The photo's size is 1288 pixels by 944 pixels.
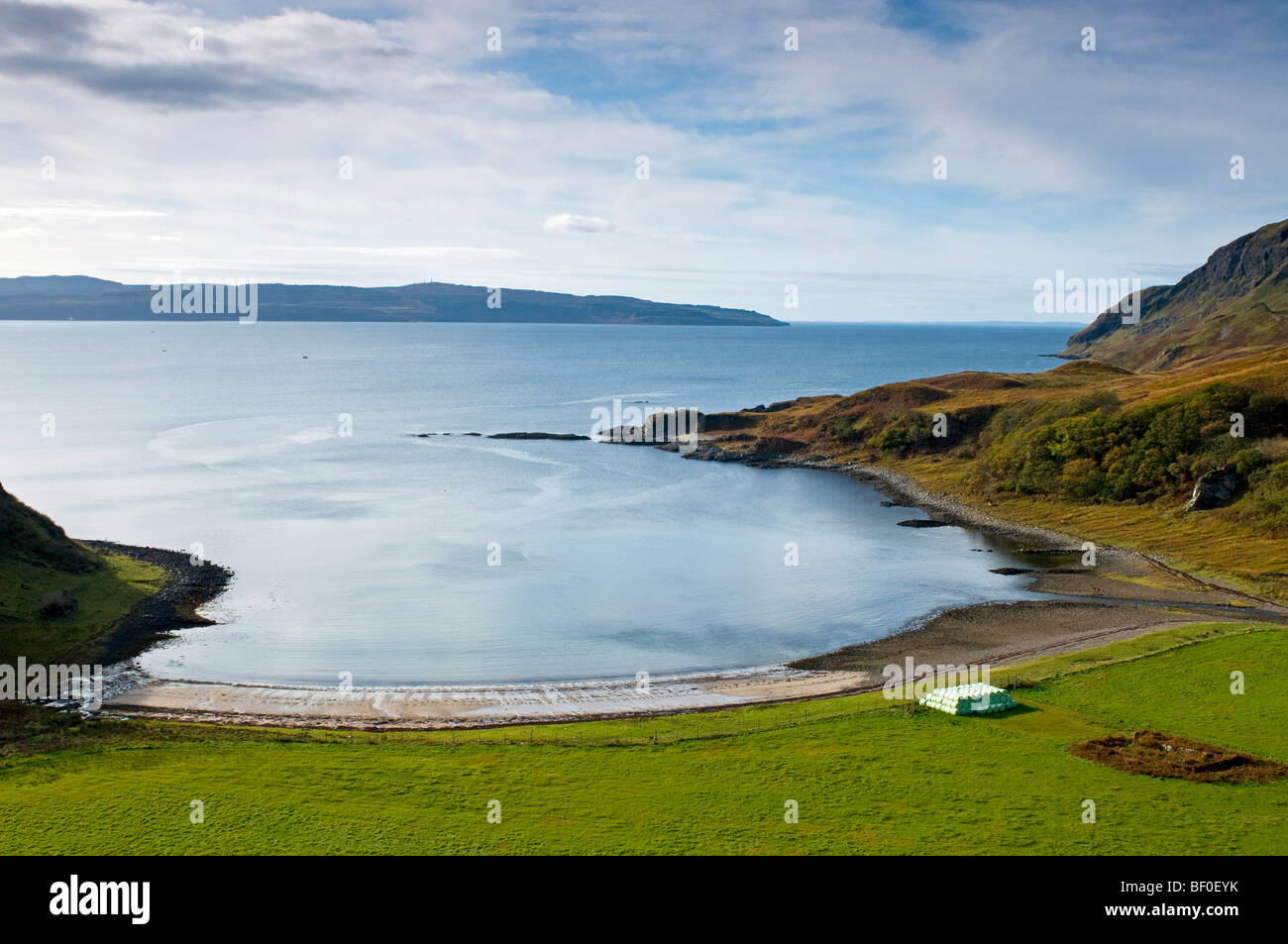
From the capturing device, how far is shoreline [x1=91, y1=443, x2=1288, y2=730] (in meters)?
41.9

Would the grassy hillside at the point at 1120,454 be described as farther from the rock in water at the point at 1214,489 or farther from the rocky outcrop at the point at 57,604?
the rocky outcrop at the point at 57,604

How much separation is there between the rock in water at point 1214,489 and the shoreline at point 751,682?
1129 centimetres

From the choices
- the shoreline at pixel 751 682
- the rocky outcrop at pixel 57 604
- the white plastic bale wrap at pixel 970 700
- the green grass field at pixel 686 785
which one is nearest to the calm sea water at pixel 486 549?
the shoreline at pixel 751 682

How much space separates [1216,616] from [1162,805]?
29.6m

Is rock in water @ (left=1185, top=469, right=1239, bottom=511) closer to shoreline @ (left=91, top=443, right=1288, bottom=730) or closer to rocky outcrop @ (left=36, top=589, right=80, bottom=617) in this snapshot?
shoreline @ (left=91, top=443, right=1288, bottom=730)

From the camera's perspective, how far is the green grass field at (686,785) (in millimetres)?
27297

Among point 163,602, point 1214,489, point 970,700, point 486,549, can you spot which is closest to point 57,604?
point 163,602

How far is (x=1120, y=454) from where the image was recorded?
8244 cm

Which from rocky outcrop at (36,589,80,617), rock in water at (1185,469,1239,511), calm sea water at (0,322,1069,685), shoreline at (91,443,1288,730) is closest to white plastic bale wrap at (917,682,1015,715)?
shoreline at (91,443,1288,730)

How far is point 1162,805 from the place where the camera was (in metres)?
29.6

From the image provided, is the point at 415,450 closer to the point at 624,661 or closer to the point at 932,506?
the point at 932,506
